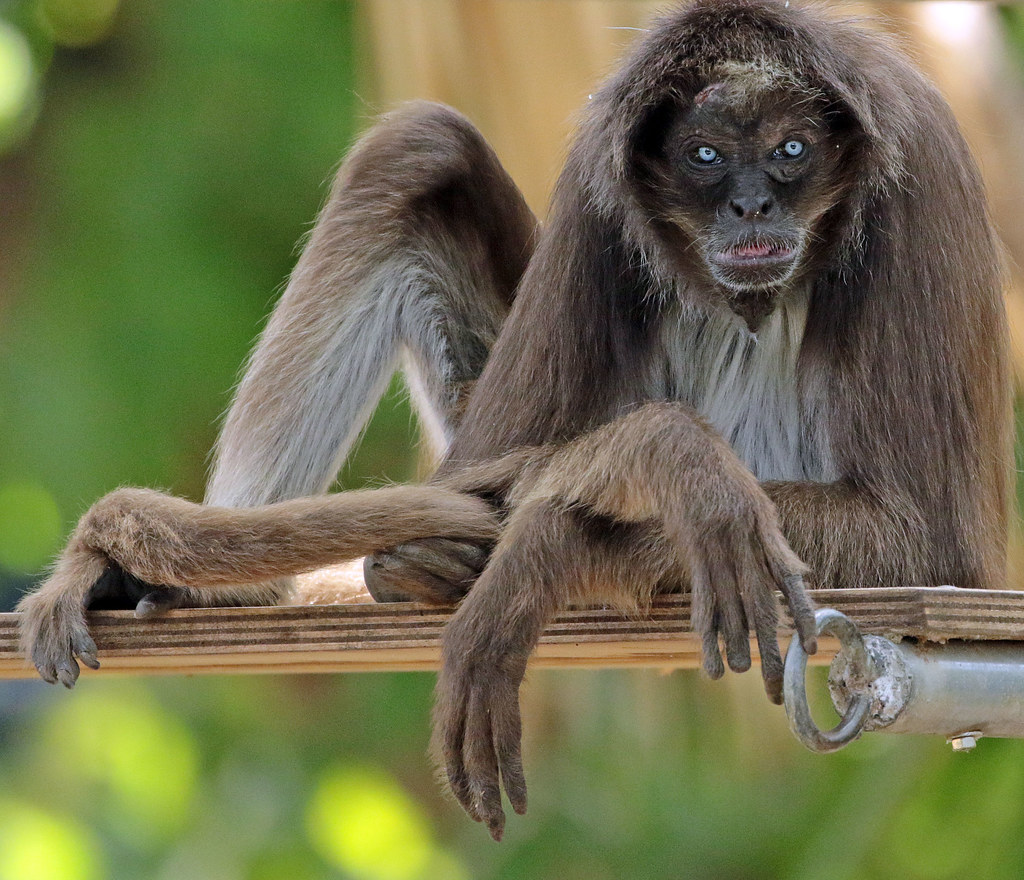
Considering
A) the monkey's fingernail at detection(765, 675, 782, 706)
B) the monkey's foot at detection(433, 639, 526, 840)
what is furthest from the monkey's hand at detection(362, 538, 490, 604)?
the monkey's fingernail at detection(765, 675, 782, 706)

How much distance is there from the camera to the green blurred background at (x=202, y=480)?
715 cm

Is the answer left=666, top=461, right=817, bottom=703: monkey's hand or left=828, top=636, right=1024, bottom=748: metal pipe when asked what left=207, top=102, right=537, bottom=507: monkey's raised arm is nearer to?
left=666, top=461, right=817, bottom=703: monkey's hand

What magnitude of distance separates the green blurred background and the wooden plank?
2907 mm

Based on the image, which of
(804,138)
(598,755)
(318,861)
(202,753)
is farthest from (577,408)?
(202,753)

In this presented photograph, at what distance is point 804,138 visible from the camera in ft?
11.2

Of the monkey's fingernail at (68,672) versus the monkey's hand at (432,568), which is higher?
the monkey's hand at (432,568)

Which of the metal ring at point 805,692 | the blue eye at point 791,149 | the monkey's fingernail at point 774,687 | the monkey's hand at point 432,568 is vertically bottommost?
the monkey's hand at point 432,568

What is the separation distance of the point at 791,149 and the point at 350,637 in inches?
60.8

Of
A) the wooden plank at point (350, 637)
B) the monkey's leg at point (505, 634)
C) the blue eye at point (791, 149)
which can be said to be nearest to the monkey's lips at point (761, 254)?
the blue eye at point (791, 149)

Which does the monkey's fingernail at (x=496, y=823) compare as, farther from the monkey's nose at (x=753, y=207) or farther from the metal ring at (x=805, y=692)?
the monkey's nose at (x=753, y=207)

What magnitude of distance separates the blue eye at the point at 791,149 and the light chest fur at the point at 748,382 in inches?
15.3

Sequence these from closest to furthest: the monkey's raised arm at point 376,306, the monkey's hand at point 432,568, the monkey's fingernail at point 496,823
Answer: the monkey's fingernail at point 496,823 → the monkey's hand at point 432,568 → the monkey's raised arm at point 376,306

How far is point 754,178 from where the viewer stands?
341 centimetres

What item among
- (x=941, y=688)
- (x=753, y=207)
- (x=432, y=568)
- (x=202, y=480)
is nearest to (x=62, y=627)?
(x=432, y=568)
